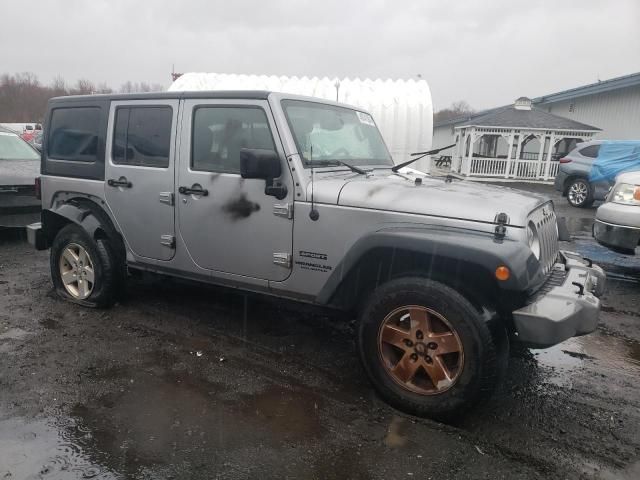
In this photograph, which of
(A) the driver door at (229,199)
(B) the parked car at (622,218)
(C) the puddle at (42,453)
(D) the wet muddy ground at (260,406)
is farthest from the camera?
(B) the parked car at (622,218)

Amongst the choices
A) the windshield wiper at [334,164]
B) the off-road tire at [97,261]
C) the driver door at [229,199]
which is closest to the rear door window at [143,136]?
the driver door at [229,199]

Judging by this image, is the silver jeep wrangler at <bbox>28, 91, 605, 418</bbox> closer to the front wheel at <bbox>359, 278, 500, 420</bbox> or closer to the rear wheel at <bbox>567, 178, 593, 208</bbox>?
the front wheel at <bbox>359, 278, 500, 420</bbox>

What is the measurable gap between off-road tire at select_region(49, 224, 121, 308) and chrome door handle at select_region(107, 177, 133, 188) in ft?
1.85

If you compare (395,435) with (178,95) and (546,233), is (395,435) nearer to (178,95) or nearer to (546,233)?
(546,233)

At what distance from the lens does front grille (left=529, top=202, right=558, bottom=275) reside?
3152 mm

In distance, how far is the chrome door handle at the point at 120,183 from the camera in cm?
422

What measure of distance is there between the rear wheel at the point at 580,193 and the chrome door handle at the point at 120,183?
13.0 metres

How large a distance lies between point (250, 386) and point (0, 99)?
74381mm

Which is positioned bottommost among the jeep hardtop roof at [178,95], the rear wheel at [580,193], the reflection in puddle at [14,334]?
the reflection in puddle at [14,334]

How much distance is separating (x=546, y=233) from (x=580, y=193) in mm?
11949

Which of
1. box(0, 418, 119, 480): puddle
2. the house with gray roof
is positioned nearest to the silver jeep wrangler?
box(0, 418, 119, 480): puddle

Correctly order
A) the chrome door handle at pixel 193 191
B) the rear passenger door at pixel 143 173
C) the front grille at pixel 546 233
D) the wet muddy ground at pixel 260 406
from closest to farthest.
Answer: the wet muddy ground at pixel 260 406
the front grille at pixel 546 233
the chrome door handle at pixel 193 191
the rear passenger door at pixel 143 173

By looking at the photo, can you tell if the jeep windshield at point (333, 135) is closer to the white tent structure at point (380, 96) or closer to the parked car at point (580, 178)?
the white tent structure at point (380, 96)

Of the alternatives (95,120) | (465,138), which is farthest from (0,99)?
(95,120)
